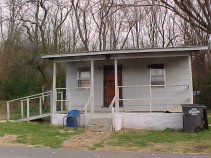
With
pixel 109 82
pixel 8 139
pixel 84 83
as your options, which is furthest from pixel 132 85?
pixel 8 139

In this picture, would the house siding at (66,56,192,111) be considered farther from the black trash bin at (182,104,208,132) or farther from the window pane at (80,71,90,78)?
the black trash bin at (182,104,208,132)

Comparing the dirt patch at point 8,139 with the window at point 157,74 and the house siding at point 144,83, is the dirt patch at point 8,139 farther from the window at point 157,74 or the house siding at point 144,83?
the window at point 157,74

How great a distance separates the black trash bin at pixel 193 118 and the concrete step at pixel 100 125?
334 cm

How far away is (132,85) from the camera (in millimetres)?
20562

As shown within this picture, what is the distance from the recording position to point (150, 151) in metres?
11.9

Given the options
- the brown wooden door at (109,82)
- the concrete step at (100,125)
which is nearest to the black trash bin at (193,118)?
the concrete step at (100,125)

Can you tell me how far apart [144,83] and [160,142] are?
23.3 ft

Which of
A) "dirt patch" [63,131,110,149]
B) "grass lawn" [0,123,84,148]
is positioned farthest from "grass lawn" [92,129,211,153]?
"grass lawn" [0,123,84,148]

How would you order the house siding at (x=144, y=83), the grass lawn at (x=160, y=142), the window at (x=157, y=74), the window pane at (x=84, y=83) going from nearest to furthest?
1. the grass lawn at (x=160, y=142)
2. the house siding at (x=144, y=83)
3. the window at (x=157, y=74)
4. the window pane at (x=84, y=83)

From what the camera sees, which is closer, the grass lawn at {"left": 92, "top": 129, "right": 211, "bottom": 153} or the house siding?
the grass lawn at {"left": 92, "top": 129, "right": 211, "bottom": 153}

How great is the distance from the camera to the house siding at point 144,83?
1969 centimetres

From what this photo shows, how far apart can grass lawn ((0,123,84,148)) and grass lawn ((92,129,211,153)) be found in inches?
66.8

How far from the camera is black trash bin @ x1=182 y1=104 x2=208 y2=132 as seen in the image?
16500 millimetres

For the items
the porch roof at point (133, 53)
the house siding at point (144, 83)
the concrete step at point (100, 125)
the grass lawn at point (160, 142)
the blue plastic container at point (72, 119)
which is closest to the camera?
the grass lawn at point (160, 142)
